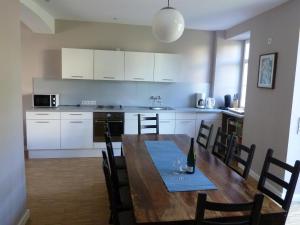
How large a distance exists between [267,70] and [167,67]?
191cm

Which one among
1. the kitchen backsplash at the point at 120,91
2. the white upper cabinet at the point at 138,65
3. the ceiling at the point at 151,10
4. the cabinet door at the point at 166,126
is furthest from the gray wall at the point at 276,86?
the white upper cabinet at the point at 138,65

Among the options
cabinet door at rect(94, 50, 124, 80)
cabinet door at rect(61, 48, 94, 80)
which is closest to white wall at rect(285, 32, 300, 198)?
cabinet door at rect(94, 50, 124, 80)

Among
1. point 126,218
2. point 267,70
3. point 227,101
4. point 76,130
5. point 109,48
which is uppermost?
point 109,48

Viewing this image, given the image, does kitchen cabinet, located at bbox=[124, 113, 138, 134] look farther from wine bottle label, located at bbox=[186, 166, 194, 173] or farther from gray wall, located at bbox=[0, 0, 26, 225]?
wine bottle label, located at bbox=[186, 166, 194, 173]

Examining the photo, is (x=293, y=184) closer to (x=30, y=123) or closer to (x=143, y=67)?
(x=143, y=67)

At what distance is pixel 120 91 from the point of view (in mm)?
5168

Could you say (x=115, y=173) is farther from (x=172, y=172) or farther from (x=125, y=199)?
(x=172, y=172)

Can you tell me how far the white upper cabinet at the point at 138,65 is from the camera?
4.78 metres

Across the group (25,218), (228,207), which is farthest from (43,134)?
(228,207)

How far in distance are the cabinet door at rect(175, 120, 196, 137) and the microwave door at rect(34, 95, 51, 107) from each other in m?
2.46

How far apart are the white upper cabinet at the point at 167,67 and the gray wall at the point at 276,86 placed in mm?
1375

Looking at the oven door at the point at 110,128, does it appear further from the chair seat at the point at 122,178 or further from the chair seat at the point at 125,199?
the chair seat at the point at 125,199

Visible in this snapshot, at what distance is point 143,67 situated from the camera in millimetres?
4844

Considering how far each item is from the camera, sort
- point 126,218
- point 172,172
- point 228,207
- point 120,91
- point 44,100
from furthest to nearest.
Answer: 1. point 120,91
2. point 44,100
3. point 172,172
4. point 126,218
5. point 228,207
